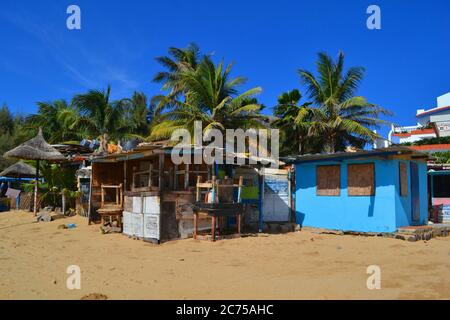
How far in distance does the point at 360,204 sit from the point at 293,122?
29.5 ft

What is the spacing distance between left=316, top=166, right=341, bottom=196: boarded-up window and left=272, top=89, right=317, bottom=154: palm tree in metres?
6.81

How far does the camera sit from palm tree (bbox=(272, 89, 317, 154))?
67.3ft

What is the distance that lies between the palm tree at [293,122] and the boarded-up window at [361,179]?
7.57 metres

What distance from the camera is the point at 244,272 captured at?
7.09 m

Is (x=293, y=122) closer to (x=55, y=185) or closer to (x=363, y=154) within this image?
(x=363, y=154)

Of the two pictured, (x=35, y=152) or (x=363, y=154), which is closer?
(x=363, y=154)

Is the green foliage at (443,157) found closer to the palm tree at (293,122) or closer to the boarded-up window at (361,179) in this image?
the palm tree at (293,122)

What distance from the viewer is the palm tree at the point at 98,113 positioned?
71.2 ft
